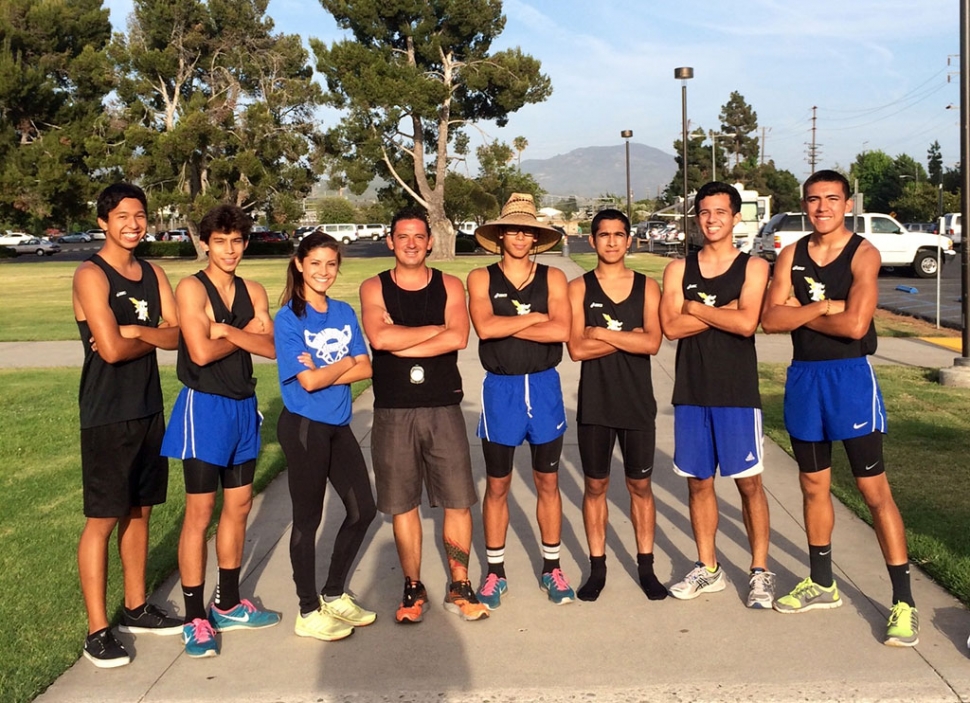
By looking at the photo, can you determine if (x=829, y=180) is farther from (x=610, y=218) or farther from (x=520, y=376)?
(x=520, y=376)

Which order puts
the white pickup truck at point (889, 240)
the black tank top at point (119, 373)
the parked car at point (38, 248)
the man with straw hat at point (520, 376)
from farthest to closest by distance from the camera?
1. the parked car at point (38, 248)
2. the white pickup truck at point (889, 240)
3. the man with straw hat at point (520, 376)
4. the black tank top at point (119, 373)

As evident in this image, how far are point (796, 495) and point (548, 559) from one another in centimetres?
240

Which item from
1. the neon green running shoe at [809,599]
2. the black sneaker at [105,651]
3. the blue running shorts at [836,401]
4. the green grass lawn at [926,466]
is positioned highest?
the blue running shorts at [836,401]

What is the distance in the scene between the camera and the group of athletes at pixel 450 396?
4.03 m

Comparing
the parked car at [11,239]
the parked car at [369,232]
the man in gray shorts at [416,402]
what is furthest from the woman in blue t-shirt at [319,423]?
the parked car at [369,232]

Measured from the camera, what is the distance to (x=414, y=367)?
4.30 m

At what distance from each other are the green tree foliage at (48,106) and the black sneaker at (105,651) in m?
49.3

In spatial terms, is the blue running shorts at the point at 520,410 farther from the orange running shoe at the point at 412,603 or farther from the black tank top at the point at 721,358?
the orange running shoe at the point at 412,603

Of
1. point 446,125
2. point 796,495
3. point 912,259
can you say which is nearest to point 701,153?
point 446,125

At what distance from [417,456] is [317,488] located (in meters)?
0.49

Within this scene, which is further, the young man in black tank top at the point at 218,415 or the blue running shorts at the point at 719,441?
the blue running shorts at the point at 719,441

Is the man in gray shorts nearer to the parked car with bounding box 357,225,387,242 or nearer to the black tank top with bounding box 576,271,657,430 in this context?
the black tank top with bounding box 576,271,657,430

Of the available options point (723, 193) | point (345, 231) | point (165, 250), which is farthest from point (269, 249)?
point (723, 193)

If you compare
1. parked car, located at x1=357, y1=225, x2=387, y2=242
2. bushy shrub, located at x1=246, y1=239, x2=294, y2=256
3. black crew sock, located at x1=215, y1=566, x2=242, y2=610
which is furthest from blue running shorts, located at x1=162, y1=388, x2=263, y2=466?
parked car, located at x1=357, y1=225, x2=387, y2=242
